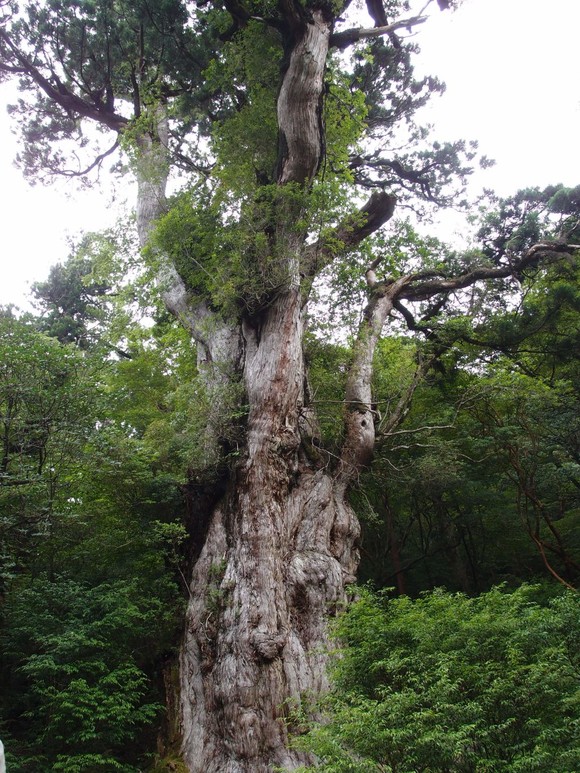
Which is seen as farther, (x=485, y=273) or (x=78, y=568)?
(x=485, y=273)

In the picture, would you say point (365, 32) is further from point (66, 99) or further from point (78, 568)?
point (78, 568)

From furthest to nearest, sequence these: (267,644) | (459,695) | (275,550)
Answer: (275,550) < (267,644) < (459,695)

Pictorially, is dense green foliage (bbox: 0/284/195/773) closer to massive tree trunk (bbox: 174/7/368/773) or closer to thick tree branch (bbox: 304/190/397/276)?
massive tree trunk (bbox: 174/7/368/773)

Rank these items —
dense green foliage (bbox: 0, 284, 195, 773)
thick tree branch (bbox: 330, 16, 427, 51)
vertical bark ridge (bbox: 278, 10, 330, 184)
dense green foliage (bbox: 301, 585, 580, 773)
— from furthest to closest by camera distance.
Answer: thick tree branch (bbox: 330, 16, 427, 51) < vertical bark ridge (bbox: 278, 10, 330, 184) < dense green foliage (bbox: 0, 284, 195, 773) < dense green foliage (bbox: 301, 585, 580, 773)

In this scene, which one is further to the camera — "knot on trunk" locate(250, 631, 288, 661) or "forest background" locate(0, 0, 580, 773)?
"knot on trunk" locate(250, 631, 288, 661)

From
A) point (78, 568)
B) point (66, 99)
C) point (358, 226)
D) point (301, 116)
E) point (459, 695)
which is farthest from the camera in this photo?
point (66, 99)

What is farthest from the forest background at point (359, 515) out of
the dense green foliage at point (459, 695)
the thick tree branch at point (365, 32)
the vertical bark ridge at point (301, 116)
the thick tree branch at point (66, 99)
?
the thick tree branch at point (365, 32)

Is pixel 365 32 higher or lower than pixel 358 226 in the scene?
higher

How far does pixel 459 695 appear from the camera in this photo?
3.51m

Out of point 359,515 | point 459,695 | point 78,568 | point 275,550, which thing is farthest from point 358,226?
point 459,695

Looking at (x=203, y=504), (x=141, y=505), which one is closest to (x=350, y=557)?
(x=203, y=504)

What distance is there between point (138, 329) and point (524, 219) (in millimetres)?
9159

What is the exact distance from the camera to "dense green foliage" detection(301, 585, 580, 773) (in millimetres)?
3021

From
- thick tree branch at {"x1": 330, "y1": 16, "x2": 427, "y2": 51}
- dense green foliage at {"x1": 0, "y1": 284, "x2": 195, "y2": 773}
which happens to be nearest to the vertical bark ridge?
thick tree branch at {"x1": 330, "y1": 16, "x2": 427, "y2": 51}
